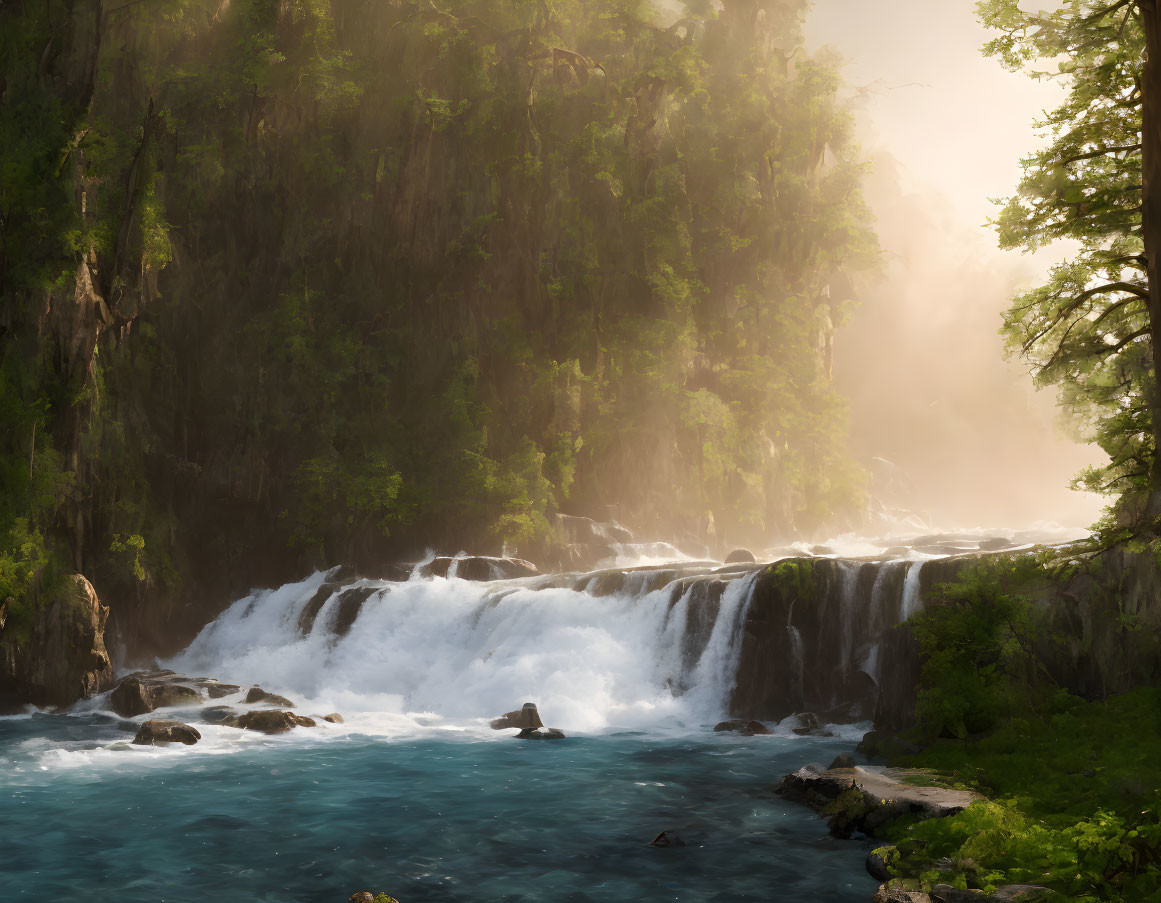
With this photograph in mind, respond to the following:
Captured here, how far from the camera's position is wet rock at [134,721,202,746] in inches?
819

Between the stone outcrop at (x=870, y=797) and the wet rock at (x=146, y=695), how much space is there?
16467 millimetres

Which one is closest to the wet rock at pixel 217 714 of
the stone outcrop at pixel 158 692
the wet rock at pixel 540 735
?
the stone outcrop at pixel 158 692

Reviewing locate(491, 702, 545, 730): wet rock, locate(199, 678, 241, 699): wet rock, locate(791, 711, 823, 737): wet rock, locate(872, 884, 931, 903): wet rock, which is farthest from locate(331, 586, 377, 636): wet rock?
locate(872, 884, 931, 903): wet rock

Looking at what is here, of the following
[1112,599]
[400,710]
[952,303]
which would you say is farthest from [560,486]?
[952,303]

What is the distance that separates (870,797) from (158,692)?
18655 mm

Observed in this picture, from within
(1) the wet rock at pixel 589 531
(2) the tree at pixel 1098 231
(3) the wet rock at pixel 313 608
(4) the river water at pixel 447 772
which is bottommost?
(4) the river water at pixel 447 772

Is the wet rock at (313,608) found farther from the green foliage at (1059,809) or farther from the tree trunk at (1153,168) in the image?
the tree trunk at (1153,168)

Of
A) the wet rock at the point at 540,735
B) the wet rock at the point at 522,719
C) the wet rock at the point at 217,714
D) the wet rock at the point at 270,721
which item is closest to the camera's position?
the wet rock at the point at 540,735

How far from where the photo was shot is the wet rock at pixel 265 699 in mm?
25250

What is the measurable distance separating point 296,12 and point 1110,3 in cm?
3313

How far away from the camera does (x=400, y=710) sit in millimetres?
25422

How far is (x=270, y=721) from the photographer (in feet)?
73.4

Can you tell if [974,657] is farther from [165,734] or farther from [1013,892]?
[165,734]

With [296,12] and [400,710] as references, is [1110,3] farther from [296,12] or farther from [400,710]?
[296,12]
